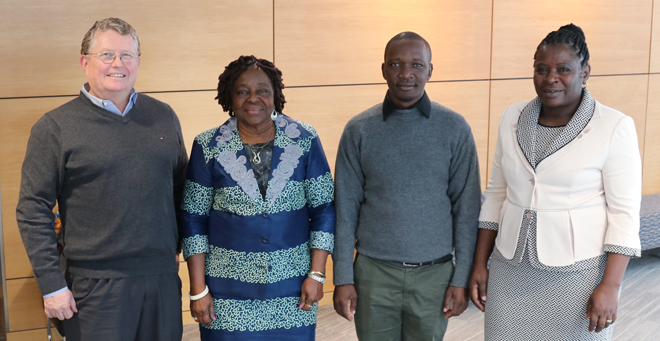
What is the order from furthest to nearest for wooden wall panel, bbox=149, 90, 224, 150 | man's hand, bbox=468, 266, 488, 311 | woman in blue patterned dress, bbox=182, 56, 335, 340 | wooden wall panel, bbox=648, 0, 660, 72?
wooden wall panel, bbox=648, 0, 660, 72 < wooden wall panel, bbox=149, 90, 224, 150 < man's hand, bbox=468, 266, 488, 311 < woman in blue patterned dress, bbox=182, 56, 335, 340

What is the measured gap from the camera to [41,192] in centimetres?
216

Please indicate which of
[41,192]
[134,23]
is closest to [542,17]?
[134,23]

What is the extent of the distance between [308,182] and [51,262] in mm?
965

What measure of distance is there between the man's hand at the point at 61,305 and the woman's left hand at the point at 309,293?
833mm

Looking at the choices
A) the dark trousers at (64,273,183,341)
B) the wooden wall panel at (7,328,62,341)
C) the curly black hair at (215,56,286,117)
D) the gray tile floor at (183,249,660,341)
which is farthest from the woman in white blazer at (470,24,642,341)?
the wooden wall panel at (7,328,62,341)

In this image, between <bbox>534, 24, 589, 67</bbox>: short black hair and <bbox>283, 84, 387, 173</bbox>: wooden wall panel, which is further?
<bbox>283, 84, 387, 173</bbox>: wooden wall panel

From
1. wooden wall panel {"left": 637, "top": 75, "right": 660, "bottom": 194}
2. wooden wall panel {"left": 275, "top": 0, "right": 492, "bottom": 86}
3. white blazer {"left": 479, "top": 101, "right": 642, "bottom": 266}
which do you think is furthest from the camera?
wooden wall panel {"left": 637, "top": 75, "right": 660, "bottom": 194}

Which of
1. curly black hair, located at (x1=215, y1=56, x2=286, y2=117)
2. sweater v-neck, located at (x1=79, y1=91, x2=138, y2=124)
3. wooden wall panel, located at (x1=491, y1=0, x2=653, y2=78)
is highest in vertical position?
wooden wall panel, located at (x1=491, y1=0, x2=653, y2=78)

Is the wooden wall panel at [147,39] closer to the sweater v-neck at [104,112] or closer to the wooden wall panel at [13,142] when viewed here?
the wooden wall panel at [13,142]

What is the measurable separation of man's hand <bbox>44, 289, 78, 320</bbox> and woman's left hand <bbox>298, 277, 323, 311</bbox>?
833 mm

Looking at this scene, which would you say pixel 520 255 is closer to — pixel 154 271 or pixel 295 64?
pixel 154 271

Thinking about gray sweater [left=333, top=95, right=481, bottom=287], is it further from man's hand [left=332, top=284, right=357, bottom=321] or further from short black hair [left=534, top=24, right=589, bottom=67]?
short black hair [left=534, top=24, right=589, bottom=67]

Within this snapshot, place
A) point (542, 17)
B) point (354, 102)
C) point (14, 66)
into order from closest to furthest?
point (14, 66), point (354, 102), point (542, 17)

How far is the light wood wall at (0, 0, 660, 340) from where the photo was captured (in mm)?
3488
